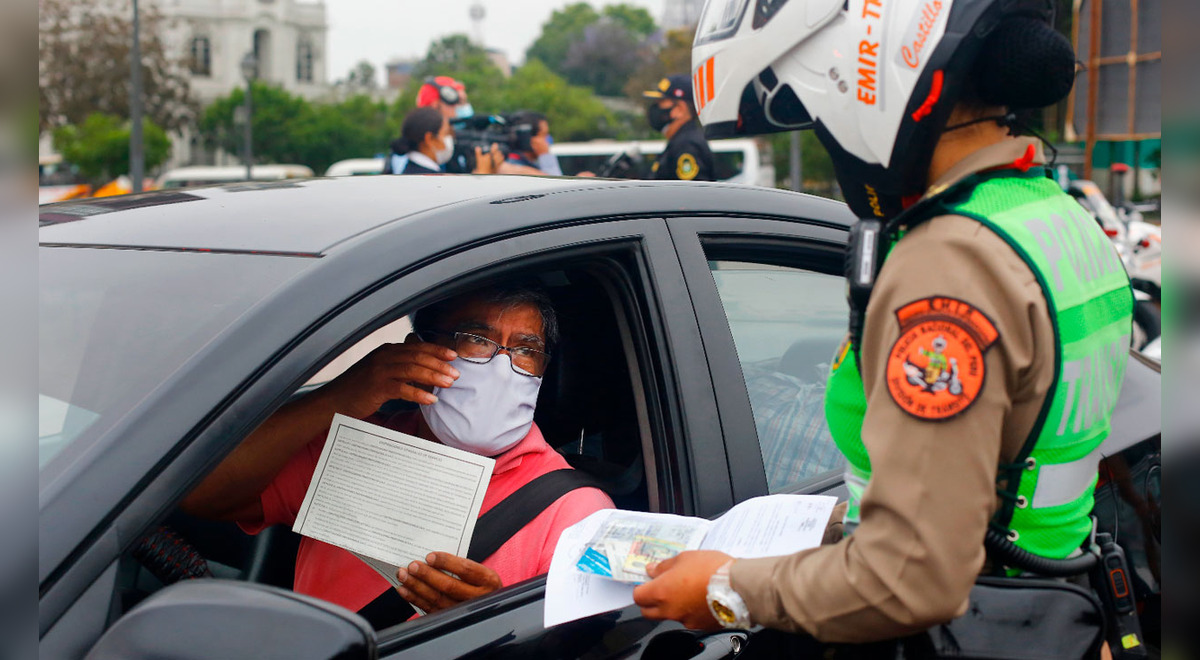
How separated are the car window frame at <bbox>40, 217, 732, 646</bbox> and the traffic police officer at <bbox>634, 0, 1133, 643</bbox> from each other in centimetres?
43

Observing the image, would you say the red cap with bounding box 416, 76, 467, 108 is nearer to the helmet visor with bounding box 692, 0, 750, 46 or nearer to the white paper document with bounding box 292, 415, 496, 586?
the white paper document with bounding box 292, 415, 496, 586

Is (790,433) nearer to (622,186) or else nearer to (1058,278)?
(622,186)

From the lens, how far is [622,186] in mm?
2041

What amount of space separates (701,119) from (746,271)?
0.64 meters

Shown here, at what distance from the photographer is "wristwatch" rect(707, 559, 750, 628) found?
4.39 feet

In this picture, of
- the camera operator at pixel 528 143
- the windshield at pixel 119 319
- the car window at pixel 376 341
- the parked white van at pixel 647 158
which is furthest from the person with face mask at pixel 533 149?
the parked white van at pixel 647 158

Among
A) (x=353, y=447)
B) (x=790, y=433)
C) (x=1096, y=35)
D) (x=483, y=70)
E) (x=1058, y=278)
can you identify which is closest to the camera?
(x=1058, y=278)

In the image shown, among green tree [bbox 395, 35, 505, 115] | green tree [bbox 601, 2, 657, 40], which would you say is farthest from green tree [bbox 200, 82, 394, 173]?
green tree [bbox 601, 2, 657, 40]

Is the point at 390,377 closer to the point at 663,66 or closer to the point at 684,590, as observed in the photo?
the point at 684,590

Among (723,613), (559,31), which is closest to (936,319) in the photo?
(723,613)

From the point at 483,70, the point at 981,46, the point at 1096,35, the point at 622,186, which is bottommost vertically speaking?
the point at 622,186

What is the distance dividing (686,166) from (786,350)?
4156mm

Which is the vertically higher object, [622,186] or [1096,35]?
[1096,35]

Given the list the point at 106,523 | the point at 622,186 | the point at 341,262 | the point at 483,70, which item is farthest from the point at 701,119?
the point at 483,70
